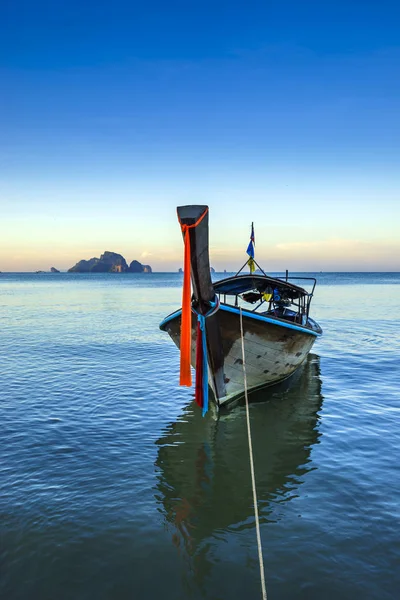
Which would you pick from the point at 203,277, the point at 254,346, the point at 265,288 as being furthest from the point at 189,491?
the point at 265,288

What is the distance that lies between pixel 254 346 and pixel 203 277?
3.27 m

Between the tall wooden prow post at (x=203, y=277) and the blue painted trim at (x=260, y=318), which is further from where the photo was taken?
the blue painted trim at (x=260, y=318)

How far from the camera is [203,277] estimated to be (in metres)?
7.50

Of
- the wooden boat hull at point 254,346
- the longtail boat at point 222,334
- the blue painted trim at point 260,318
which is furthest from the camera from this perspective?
the wooden boat hull at point 254,346

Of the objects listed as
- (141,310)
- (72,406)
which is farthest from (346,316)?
(72,406)

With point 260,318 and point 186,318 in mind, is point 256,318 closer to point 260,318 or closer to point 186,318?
point 260,318

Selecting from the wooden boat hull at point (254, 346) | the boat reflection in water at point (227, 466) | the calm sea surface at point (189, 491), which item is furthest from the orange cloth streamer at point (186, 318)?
the wooden boat hull at point (254, 346)

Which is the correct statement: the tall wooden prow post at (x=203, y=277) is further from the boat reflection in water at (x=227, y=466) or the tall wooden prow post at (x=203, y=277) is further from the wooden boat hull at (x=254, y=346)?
the boat reflection in water at (x=227, y=466)

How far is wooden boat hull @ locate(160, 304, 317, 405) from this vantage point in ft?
31.3

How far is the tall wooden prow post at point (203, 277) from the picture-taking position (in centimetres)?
661

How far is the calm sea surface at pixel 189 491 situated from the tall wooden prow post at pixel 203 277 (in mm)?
1564

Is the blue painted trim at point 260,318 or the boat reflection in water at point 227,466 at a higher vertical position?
the blue painted trim at point 260,318

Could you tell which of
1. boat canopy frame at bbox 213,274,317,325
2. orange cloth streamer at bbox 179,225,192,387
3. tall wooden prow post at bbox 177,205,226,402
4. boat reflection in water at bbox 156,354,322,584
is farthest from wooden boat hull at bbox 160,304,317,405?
orange cloth streamer at bbox 179,225,192,387

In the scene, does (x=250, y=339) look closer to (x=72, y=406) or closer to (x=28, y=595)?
(x=72, y=406)
